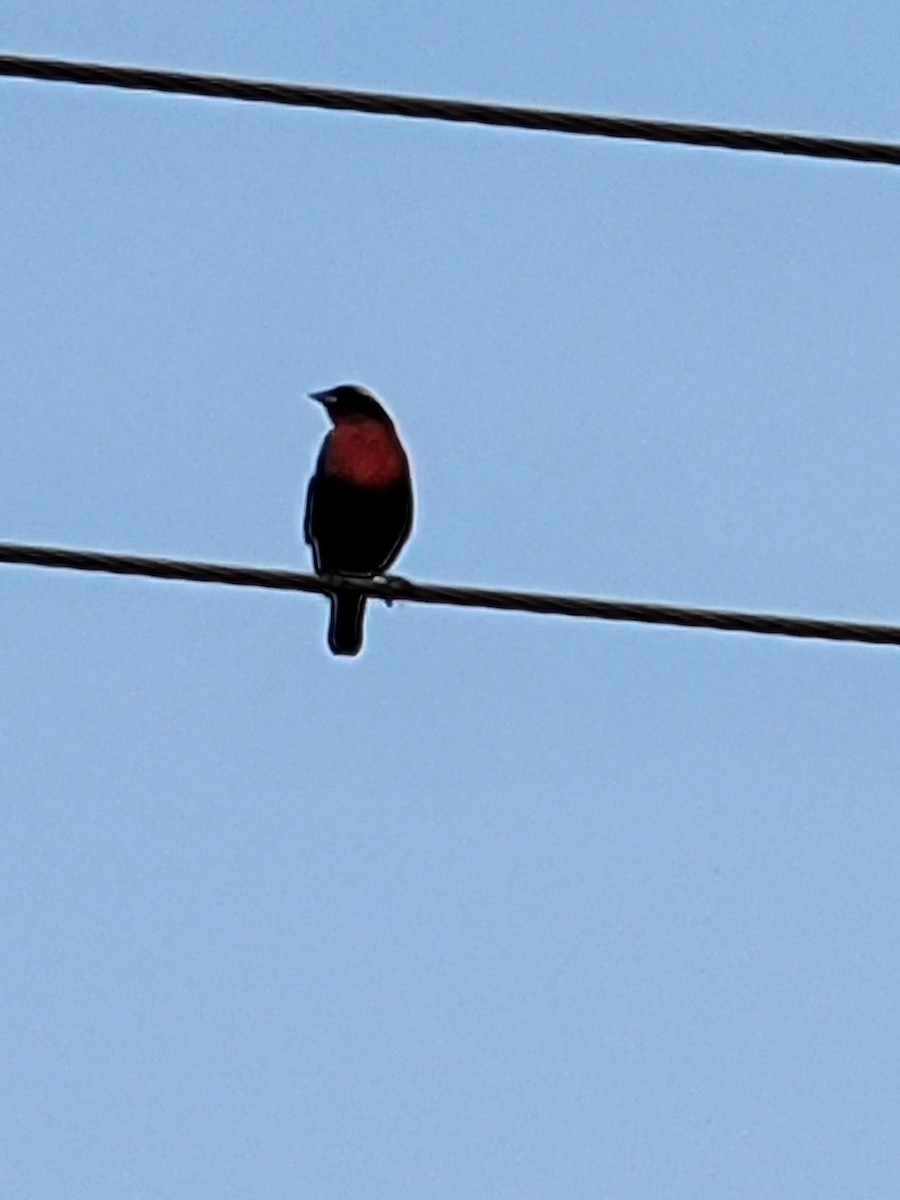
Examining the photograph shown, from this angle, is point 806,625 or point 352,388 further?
point 352,388

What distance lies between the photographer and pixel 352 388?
9.57m

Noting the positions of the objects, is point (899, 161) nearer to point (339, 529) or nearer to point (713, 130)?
point (713, 130)

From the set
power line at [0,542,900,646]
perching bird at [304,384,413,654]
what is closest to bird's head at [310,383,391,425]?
perching bird at [304,384,413,654]

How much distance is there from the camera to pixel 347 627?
30.9 ft

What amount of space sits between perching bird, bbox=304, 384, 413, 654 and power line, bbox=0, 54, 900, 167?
159 inches

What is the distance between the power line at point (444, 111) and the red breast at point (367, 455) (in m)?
4.05

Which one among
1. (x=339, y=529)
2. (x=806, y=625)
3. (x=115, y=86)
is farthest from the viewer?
(x=339, y=529)

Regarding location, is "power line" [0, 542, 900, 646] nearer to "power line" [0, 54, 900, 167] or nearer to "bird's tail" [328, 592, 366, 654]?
"power line" [0, 54, 900, 167]

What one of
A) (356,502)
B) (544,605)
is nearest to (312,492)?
(356,502)

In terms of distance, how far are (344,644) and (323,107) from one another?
4345 millimetres

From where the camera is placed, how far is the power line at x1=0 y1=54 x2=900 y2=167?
5.16m

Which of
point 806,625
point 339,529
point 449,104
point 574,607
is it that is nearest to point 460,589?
point 574,607

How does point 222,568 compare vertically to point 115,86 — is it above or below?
below

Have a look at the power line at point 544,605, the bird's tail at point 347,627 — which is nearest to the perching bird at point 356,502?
the bird's tail at point 347,627
